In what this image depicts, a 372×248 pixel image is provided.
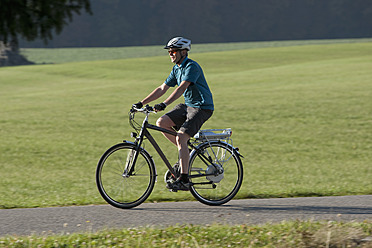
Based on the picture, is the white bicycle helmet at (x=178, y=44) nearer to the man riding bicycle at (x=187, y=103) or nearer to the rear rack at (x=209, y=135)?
the man riding bicycle at (x=187, y=103)

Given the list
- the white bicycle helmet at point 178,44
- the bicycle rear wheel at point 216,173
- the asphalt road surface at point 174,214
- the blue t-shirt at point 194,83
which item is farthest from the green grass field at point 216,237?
the white bicycle helmet at point 178,44

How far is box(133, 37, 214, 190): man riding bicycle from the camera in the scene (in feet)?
22.0

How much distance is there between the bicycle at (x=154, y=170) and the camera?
6875 millimetres

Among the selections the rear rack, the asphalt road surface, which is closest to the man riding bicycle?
the rear rack

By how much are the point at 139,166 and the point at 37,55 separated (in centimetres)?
6153

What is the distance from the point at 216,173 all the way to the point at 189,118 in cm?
90

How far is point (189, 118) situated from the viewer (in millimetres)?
6844

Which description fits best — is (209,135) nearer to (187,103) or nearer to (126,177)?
(187,103)

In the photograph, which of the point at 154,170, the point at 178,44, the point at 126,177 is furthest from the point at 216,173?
the point at 178,44

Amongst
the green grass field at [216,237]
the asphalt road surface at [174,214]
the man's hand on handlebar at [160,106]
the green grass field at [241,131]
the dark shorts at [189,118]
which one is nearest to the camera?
the green grass field at [216,237]

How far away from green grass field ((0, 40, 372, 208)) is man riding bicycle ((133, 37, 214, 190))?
102cm

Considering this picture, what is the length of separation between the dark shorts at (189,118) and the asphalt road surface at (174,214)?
991 mm

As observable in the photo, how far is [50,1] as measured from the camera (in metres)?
6.80

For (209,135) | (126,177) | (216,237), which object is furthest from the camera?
(209,135)
